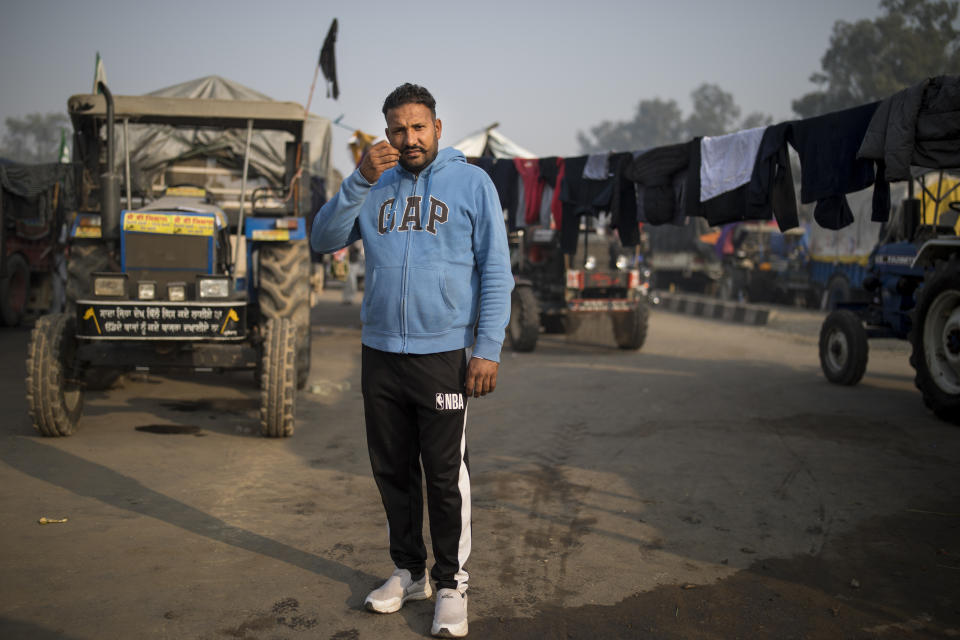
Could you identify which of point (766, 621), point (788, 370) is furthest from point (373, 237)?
point (788, 370)

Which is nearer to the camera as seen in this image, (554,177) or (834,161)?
(834,161)

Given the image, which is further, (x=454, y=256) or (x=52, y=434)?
(x=52, y=434)

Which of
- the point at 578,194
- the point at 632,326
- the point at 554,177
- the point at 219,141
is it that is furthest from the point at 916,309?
the point at 219,141

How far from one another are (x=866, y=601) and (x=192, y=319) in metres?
4.91

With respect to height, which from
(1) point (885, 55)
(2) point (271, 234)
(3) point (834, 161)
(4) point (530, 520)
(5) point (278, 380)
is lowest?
(4) point (530, 520)

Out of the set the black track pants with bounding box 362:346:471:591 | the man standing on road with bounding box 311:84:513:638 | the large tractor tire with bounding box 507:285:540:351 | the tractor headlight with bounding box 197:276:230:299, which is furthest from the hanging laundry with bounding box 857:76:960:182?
the large tractor tire with bounding box 507:285:540:351

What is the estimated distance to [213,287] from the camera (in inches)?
246

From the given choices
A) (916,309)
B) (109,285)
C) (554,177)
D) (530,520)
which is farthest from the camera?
(554,177)

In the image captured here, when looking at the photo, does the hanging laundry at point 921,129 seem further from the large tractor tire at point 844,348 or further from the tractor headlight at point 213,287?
the tractor headlight at point 213,287

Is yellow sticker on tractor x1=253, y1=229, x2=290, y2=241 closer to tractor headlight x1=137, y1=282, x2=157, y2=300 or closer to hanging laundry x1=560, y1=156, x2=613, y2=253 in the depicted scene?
tractor headlight x1=137, y1=282, x2=157, y2=300

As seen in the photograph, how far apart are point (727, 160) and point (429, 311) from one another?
613 cm

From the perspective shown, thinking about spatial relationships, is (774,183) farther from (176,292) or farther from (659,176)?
(176,292)

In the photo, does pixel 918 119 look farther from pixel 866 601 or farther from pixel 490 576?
pixel 490 576

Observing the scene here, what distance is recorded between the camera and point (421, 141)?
315 centimetres
